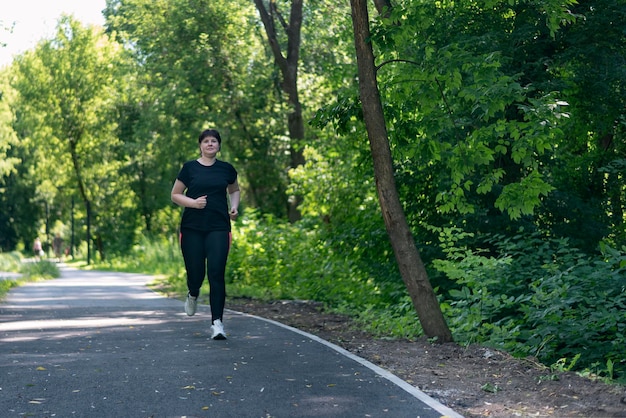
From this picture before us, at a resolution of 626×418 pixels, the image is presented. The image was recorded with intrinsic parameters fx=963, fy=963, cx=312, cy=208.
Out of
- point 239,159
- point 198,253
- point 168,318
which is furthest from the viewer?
point 239,159

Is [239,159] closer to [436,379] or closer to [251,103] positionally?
[251,103]

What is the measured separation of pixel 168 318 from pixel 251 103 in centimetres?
1956

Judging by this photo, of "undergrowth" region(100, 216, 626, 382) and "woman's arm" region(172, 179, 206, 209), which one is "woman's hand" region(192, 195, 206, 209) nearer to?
"woman's arm" region(172, 179, 206, 209)

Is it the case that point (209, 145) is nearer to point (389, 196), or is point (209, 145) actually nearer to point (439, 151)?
point (389, 196)

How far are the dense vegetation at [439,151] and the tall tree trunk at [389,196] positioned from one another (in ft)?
0.93

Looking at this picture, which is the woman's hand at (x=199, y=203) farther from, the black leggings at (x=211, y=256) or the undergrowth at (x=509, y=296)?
the undergrowth at (x=509, y=296)

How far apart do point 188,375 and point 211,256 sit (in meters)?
2.63

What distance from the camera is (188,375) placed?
803cm

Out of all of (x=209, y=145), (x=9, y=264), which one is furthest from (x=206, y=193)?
(x=9, y=264)

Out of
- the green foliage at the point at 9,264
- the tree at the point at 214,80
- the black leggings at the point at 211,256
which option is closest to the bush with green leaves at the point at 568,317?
the black leggings at the point at 211,256

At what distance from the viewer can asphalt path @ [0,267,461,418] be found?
669 centimetres

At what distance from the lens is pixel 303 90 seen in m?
31.8

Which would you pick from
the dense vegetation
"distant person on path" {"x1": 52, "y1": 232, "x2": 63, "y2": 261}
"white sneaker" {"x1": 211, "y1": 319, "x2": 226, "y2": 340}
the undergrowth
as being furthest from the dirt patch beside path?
"distant person on path" {"x1": 52, "y1": 232, "x2": 63, "y2": 261}

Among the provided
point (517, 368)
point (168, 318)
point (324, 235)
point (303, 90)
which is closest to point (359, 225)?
point (324, 235)
